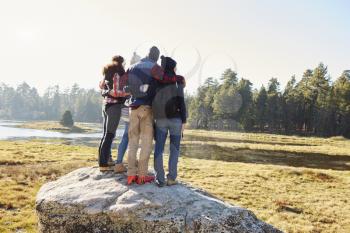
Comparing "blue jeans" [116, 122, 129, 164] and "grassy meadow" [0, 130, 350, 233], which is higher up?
"blue jeans" [116, 122, 129, 164]

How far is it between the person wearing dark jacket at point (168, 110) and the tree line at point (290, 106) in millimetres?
115160

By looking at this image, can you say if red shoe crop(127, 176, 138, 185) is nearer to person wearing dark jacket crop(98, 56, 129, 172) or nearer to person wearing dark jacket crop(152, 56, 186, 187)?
person wearing dark jacket crop(152, 56, 186, 187)

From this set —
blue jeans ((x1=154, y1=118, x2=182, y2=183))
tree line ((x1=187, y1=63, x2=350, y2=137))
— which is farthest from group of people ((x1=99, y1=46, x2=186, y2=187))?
tree line ((x1=187, y1=63, x2=350, y2=137))

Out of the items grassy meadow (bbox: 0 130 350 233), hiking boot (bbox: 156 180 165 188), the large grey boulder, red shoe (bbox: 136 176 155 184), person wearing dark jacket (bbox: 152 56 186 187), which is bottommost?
grassy meadow (bbox: 0 130 350 233)

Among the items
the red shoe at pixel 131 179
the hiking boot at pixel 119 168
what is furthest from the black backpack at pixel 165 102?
the hiking boot at pixel 119 168

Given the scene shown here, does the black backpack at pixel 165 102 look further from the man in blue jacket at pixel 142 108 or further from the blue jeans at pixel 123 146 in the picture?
the blue jeans at pixel 123 146

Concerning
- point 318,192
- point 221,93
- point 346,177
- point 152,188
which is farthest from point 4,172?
point 221,93

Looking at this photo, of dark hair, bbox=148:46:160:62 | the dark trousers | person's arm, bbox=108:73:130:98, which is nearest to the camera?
dark hair, bbox=148:46:160:62

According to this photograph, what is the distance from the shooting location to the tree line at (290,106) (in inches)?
4596

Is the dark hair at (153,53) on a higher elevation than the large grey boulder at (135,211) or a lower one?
higher

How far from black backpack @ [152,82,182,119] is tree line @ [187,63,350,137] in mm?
115428

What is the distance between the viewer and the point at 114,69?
11.0 meters

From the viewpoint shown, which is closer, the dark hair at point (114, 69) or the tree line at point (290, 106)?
the dark hair at point (114, 69)

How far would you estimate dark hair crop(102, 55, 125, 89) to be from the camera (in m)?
11.0
